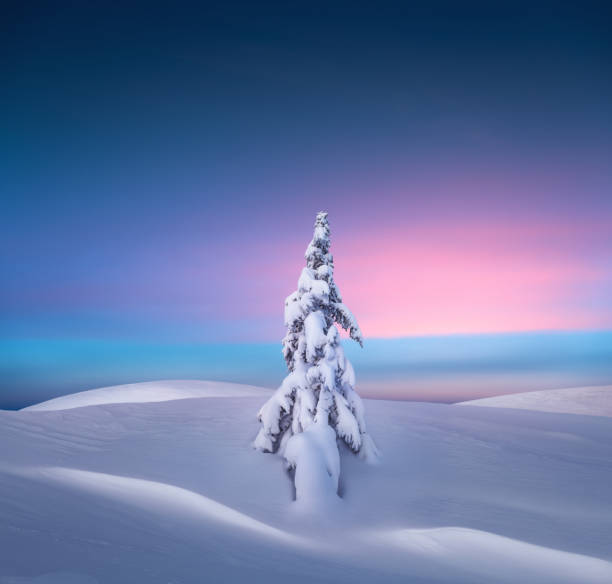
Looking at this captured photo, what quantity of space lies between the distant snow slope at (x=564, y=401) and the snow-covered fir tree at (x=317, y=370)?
24.8 m

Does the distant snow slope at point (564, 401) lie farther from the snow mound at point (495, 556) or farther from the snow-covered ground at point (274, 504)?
the snow mound at point (495, 556)

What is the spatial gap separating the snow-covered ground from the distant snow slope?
16.4 m

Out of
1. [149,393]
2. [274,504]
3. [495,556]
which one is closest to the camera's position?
[495,556]

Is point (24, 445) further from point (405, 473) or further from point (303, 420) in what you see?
point (405, 473)

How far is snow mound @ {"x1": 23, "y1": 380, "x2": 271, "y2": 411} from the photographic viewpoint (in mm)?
37531

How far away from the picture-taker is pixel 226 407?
23.1 meters

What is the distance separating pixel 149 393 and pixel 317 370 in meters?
26.8

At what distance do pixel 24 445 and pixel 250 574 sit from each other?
12.4 m

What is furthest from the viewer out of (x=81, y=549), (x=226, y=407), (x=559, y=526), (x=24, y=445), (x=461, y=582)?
(x=226, y=407)

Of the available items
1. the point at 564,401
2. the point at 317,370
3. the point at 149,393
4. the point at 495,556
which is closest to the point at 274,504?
the point at 317,370

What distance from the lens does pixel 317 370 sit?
15875mm

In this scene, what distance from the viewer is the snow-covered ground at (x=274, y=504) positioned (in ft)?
21.5

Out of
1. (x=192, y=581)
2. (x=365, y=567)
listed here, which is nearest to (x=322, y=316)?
(x=365, y=567)

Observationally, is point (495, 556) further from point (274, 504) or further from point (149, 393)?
point (149, 393)
